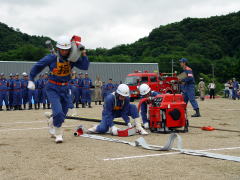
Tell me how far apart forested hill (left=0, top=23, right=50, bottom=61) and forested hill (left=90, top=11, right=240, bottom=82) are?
1215 centimetres

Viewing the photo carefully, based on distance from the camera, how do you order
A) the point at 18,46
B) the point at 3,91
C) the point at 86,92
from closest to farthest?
the point at 3,91, the point at 86,92, the point at 18,46

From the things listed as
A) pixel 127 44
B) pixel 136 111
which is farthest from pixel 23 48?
pixel 136 111

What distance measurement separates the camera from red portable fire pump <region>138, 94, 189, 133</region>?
888cm

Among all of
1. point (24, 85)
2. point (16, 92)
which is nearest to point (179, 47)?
point (24, 85)

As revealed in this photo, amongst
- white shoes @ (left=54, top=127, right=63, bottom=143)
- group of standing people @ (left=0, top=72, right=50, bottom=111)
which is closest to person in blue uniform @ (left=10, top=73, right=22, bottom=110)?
group of standing people @ (left=0, top=72, right=50, bottom=111)

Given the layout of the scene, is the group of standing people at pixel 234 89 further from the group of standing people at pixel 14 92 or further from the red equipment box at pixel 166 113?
the red equipment box at pixel 166 113

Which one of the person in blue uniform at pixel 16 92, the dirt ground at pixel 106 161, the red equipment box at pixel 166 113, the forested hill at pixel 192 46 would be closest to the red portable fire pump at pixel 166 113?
the red equipment box at pixel 166 113

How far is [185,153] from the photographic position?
6.03 m

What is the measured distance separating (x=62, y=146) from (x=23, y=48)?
2657 inches

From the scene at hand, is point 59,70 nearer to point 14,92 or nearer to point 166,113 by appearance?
point 166,113

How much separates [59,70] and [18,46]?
7137 centimetres

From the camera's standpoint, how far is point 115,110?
9.06 metres

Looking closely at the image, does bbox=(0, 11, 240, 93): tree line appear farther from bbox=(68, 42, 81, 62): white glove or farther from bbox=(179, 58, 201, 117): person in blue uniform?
bbox=(68, 42, 81, 62): white glove

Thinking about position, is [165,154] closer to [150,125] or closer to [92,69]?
[150,125]
